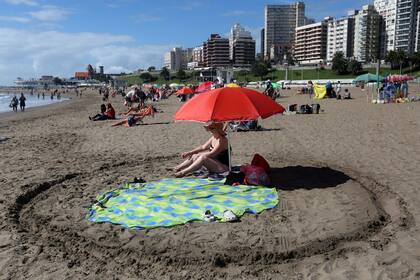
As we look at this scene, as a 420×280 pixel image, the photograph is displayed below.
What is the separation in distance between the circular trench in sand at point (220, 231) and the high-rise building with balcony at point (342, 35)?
130192 millimetres

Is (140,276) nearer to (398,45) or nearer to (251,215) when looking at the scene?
(251,215)

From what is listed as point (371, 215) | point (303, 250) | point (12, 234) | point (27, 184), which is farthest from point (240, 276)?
point (27, 184)

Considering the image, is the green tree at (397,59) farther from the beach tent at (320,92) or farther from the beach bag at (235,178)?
the beach bag at (235,178)

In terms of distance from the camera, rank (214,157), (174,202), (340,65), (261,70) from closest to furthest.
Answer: (174,202)
(214,157)
(340,65)
(261,70)

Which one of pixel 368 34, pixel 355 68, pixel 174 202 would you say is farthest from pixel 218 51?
pixel 174 202

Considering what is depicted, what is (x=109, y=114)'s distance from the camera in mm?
19312

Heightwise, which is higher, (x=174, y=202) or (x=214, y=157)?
(x=214, y=157)

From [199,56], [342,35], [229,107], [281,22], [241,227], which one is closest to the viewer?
[241,227]

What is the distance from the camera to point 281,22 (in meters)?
180

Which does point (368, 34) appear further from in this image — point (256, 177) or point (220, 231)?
point (220, 231)

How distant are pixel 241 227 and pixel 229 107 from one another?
1.96 metres

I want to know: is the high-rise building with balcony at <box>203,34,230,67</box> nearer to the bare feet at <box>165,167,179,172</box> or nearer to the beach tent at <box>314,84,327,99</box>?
the beach tent at <box>314,84,327,99</box>

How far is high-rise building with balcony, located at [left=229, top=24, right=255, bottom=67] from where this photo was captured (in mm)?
153000

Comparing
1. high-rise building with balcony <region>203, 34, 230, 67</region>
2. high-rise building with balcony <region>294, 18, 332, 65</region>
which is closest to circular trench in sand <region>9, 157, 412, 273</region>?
high-rise building with balcony <region>294, 18, 332, 65</region>
